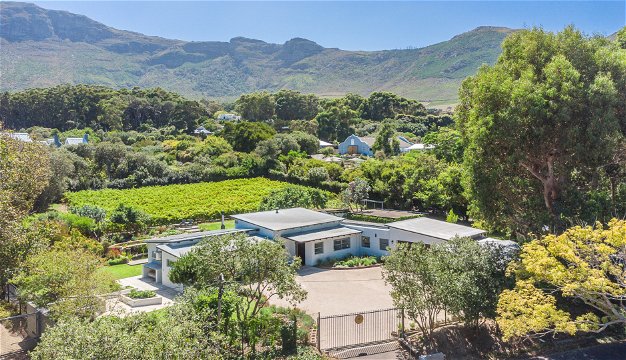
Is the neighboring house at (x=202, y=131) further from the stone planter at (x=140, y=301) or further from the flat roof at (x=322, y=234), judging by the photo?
the stone planter at (x=140, y=301)

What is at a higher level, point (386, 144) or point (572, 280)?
point (386, 144)

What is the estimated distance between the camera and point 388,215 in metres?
35.0

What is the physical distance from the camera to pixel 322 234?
26.8 metres

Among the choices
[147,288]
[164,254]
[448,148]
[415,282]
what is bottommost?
[147,288]

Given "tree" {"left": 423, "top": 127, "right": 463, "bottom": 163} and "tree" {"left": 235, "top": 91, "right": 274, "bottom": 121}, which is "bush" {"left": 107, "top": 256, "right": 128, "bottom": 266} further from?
"tree" {"left": 235, "top": 91, "right": 274, "bottom": 121}

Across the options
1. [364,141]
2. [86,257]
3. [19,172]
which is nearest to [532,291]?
[86,257]

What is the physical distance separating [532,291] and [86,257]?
15676mm

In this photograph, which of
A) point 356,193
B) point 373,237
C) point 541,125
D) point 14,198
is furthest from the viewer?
point 356,193

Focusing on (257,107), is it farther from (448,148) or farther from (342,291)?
(342,291)

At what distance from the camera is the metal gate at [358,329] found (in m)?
16.1

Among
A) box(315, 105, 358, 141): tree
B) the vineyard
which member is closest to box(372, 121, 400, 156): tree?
box(315, 105, 358, 141): tree

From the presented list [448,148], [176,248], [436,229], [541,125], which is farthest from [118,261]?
[448,148]

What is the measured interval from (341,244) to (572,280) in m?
15.6

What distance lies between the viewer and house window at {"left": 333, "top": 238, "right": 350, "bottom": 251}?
27.2m
